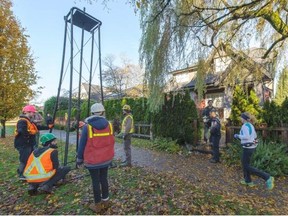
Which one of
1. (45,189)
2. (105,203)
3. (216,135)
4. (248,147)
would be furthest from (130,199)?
(216,135)

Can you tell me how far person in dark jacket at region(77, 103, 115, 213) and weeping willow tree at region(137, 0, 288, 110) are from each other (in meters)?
4.73

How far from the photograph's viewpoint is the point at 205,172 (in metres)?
6.45

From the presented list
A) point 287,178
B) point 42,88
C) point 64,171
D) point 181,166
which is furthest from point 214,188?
point 42,88

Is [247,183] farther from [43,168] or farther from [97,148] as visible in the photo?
[43,168]

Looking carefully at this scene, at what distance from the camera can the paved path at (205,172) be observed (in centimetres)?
498

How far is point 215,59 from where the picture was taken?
9.12m

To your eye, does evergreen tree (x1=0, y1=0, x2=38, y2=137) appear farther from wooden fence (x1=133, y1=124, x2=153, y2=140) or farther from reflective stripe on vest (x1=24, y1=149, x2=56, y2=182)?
reflective stripe on vest (x1=24, y1=149, x2=56, y2=182)

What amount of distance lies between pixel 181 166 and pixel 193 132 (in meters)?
2.43

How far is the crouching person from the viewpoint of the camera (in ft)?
14.3

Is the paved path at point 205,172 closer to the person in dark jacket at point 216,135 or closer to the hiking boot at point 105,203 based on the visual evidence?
the person in dark jacket at point 216,135

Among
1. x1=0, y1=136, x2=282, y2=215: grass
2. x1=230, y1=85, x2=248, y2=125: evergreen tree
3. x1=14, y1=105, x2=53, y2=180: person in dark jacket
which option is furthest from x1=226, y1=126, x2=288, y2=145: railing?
x1=14, y1=105, x2=53, y2=180: person in dark jacket

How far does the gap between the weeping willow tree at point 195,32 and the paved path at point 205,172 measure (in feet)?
6.95

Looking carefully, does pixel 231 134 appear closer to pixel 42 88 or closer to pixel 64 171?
pixel 64 171

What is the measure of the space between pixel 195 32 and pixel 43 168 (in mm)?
6112
